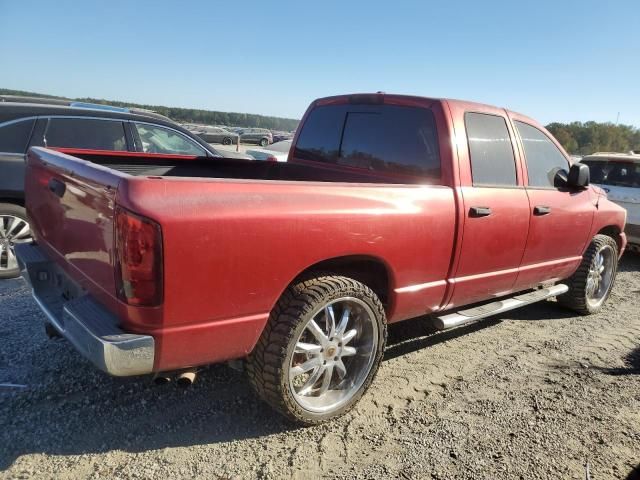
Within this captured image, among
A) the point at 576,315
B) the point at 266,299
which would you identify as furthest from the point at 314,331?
the point at 576,315

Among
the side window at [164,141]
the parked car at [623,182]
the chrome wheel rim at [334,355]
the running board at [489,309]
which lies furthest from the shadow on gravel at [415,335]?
the parked car at [623,182]

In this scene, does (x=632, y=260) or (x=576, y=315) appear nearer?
(x=576, y=315)

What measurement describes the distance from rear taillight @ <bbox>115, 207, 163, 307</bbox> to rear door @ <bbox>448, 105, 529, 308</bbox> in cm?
205

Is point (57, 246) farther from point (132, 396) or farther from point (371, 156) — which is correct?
point (371, 156)

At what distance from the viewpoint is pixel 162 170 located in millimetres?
3834

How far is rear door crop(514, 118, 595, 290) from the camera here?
155 inches

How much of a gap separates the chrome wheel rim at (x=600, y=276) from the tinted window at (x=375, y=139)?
8.60 feet

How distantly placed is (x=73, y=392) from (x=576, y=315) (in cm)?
474

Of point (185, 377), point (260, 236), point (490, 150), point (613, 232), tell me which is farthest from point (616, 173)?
point (185, 377)

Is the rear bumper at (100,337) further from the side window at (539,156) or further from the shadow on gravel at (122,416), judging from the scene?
the side window at (539,156)

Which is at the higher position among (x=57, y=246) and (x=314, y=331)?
(x=57, y=246)

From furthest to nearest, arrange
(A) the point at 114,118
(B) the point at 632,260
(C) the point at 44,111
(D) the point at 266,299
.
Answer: (B) the point at 632,260 < (A) the point at 114,118 < (C) the point at 44,111 < (D) the point at 266,299

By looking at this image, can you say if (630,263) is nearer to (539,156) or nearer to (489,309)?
(539,156)

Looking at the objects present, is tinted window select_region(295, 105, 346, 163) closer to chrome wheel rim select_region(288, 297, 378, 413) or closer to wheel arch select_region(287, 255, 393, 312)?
wheel arch select_region(287, 255, 393, 312)
